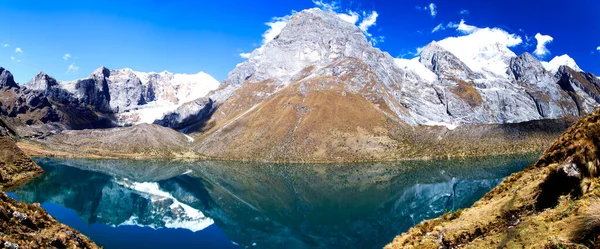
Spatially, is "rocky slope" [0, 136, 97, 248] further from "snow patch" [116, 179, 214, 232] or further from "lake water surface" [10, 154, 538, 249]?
"snow patch" [116, 179, 214, 232]

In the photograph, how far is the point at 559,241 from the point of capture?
12.0m

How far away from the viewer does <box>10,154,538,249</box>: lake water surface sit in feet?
207

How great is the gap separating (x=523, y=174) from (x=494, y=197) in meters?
2.30

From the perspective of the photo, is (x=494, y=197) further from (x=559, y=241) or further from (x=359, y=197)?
(x=359, y=197)

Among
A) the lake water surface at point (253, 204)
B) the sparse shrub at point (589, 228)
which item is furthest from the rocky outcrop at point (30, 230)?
the sparse shrub at point (589, 228)

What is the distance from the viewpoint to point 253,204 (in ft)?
313

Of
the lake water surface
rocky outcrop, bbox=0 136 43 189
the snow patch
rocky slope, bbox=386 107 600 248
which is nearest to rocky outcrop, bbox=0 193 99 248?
rocky slope, bbox=386 107 600 248

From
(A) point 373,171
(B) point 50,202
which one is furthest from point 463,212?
(A) point 373,171

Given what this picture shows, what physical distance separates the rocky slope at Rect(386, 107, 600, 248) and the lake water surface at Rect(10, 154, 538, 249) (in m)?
37.8

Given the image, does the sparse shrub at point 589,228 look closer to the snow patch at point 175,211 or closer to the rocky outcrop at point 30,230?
the rocky outcrop at point 30,230

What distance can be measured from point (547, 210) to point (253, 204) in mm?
85410

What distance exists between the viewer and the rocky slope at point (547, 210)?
12414 mm

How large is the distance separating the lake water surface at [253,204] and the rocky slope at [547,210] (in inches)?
Answer: 1489

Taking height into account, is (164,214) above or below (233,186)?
below
